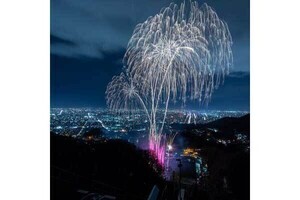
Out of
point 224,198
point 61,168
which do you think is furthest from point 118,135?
point 224,198

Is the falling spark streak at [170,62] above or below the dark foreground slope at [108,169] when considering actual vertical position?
above

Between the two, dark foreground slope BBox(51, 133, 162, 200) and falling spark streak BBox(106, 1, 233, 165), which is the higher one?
falling spark streak BBox(106, 1, 233, 165)

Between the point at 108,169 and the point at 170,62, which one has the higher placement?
the point at 170,62
